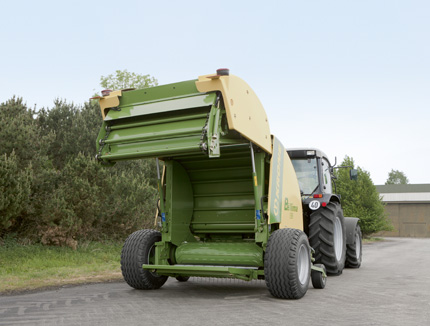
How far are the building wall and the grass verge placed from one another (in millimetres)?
35635

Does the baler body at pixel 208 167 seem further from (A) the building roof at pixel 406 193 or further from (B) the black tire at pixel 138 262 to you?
(A) the building roof at pixel 406 193

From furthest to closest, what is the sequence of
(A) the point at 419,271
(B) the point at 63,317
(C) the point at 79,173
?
(C) the point at 79,173
(A) the point at 419,271
(B) the point at 63,317

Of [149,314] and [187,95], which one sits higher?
[187,95]

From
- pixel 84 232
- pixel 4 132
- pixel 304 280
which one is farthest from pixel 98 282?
pixel 4 132

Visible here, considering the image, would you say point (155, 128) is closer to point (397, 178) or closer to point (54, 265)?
point (54, 265)

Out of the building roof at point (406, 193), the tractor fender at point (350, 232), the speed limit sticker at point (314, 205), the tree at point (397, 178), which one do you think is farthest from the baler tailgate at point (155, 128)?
the tree at point (397, 178)

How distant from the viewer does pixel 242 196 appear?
8500 millimetres

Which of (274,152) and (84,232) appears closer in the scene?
(274,152)

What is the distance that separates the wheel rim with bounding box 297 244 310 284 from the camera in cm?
715

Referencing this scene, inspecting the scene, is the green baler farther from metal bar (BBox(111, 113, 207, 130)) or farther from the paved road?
the paved road

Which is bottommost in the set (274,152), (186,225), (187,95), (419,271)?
(419,271)

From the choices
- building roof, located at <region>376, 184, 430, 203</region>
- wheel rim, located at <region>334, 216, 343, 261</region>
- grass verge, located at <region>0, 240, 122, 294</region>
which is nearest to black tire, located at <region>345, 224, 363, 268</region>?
wheel rim, located at <region>334, 216, 343, 261</region>

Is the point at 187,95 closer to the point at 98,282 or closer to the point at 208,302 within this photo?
the point at 208,302

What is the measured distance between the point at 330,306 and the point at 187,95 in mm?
3403
